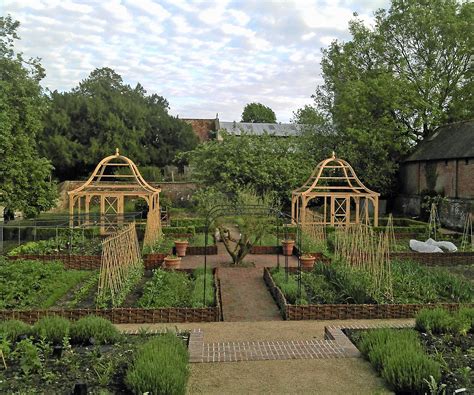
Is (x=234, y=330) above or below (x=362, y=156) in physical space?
below

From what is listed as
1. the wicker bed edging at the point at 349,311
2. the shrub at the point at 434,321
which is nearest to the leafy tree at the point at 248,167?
the wicker bed edging at the point at 349,311

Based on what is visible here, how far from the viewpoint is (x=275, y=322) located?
8.41m

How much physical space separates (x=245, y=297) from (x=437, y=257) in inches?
279

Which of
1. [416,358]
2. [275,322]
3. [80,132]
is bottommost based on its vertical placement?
Result: [275,322]

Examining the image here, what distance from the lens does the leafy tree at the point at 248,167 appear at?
84.2ft

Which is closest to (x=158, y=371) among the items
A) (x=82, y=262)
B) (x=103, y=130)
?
(x=82, y=262)

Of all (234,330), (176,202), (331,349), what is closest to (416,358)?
(331,349)

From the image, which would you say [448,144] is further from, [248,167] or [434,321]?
[434,321]

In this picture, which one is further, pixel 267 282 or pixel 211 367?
pixel 267 282

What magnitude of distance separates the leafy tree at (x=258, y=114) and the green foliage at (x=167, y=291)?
199 feet

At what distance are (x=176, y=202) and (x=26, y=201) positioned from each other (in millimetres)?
11740

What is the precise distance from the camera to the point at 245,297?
10.4 metres

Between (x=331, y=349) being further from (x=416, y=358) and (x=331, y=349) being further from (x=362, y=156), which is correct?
(x=362, y=156)

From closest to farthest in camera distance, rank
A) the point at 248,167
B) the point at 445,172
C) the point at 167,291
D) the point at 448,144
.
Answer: the point at 167,291 < the point at 445,172 < the point at 448,144 < the point at 248,167
